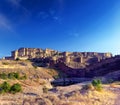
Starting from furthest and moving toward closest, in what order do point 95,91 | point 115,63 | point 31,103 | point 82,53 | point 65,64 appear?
point 82,53, point 65,64, point 115,63, point 95,91, point 31,103

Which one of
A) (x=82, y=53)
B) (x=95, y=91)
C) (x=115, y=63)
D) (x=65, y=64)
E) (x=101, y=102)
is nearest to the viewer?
(x=101, y=102)

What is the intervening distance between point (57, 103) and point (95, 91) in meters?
7.23

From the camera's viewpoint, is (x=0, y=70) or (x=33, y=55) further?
(x=33, y=55)

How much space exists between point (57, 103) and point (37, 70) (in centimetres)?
6361

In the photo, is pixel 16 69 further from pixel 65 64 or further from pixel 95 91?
pixel 95 91

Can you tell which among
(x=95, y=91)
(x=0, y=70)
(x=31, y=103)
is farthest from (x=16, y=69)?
(x=31, y=103)

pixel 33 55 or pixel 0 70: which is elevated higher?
pixel 33 55

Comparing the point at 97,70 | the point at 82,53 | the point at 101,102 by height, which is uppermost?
the point at 82,53

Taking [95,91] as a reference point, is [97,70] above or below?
above

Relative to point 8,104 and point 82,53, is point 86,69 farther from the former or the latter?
point 8,104

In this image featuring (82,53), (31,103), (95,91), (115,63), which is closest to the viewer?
(31,103)

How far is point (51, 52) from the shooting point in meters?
148

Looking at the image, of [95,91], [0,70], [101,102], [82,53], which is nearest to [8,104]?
[101,102]

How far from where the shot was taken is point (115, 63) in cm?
8869
